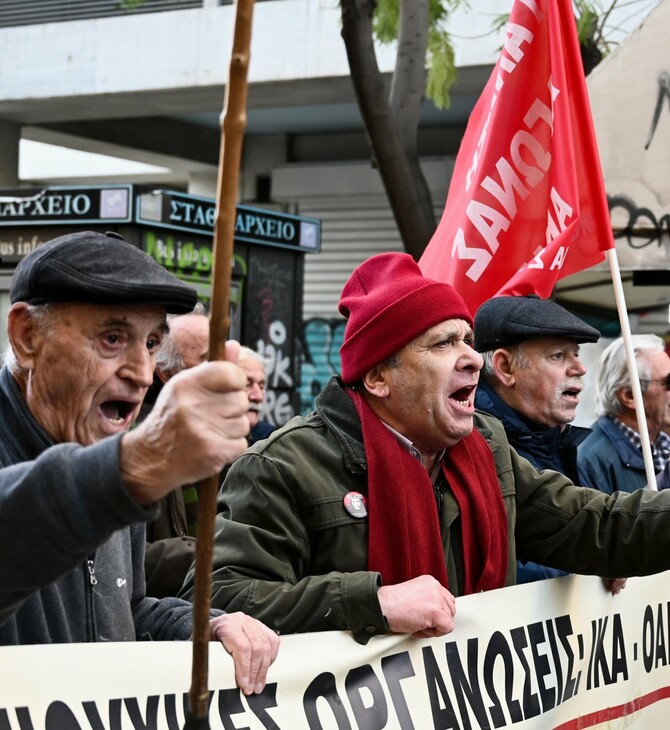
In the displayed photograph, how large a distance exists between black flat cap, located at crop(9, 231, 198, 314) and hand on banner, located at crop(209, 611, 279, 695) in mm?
765

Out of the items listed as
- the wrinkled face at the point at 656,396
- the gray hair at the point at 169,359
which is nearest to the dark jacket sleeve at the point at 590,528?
the gray hair at the point at 169,359

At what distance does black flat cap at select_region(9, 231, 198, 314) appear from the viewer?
238 cm

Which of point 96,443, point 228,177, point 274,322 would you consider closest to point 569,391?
point 96,443

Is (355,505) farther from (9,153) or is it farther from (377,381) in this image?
(9,153)

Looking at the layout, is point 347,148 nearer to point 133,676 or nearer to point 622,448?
point 622,448

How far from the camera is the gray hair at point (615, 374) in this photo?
598 centimetres

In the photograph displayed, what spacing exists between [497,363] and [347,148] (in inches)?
560

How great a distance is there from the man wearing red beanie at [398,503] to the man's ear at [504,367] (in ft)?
2.43

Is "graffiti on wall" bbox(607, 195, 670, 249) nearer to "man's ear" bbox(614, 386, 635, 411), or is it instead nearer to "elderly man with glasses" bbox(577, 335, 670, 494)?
"elderly man with glasses" bbox(577, 335, 670, 494)

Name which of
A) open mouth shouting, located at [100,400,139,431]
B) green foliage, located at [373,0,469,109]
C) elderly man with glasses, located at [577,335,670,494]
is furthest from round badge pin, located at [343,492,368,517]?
green foliage, located at [373,0,469,109]

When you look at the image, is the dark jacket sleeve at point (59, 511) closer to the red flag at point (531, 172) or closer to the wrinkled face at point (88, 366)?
the wrinkled face at point (88, 366)

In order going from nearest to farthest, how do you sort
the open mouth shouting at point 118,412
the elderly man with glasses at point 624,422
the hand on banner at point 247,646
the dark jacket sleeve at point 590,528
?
1. the open mouth shouting at point 118,412
2. the hand on banner at point 247,646
3. the dark jacket sleeve at point 590,528
4. the elderly man with glasses at point 624,422

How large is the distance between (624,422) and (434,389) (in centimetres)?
252

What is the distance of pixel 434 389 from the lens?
3.63 meters
